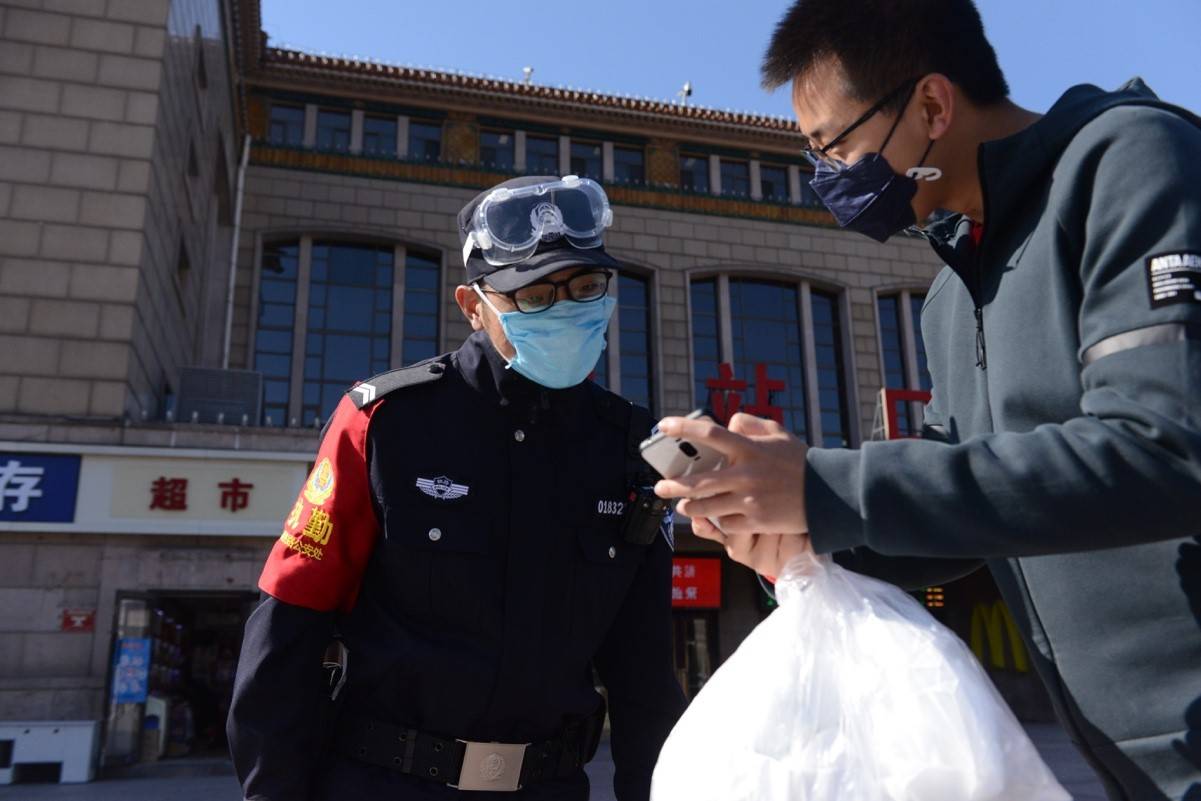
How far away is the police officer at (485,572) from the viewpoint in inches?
83.1

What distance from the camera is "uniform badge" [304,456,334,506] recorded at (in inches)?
89.6

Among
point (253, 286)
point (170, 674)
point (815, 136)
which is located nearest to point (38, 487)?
point (170, 674)

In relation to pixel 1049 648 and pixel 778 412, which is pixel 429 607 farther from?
pixel 778 412

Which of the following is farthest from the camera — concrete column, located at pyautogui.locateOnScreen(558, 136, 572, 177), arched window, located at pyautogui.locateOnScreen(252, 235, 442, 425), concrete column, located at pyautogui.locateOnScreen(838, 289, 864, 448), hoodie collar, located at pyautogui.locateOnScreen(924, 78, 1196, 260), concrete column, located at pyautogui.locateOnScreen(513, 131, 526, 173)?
concrete column, located at pyautogui.locateOnScreen(838, 289, 864, 448)

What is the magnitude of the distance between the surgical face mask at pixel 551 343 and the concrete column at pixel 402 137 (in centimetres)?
1509

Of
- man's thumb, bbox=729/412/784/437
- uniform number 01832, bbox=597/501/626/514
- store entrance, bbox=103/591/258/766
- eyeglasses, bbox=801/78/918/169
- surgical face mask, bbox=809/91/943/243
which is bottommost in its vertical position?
store entrance, bbox=103/591/258/766

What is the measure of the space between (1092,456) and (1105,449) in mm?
16

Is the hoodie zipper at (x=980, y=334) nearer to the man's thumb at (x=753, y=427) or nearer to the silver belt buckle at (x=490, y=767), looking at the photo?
the man's thumb at (x=753, y=427)

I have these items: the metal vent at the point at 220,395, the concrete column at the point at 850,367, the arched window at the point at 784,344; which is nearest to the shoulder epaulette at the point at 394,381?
the metal vent at the point at 220,395

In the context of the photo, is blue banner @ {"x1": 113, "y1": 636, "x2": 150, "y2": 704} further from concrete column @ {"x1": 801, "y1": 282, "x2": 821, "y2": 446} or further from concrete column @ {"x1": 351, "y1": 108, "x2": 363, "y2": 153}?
concrete column @ {"x1": 801, "y1": 282, "x2": 821, "y2": 446}

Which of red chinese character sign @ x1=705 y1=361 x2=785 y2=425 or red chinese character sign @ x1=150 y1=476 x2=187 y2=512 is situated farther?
red chinese character sign @ x1=705 y1=361 x2=785 y2=425

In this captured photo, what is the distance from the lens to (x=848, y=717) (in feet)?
4.32

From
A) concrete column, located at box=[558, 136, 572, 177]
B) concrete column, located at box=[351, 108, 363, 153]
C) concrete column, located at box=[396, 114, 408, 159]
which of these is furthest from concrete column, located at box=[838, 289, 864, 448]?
concrete column, located at box=[351, 108, 363, 153]

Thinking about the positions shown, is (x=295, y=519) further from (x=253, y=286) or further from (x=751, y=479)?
(x=253, y=286)
